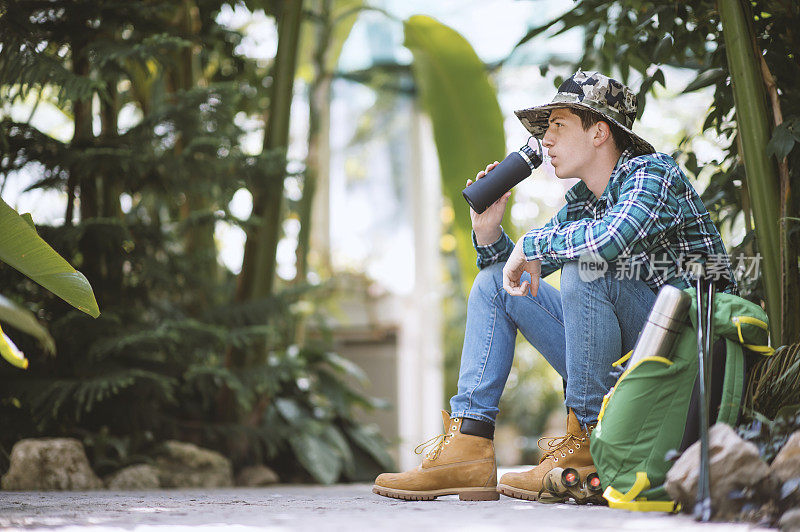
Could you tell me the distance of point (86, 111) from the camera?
2746 millimetres

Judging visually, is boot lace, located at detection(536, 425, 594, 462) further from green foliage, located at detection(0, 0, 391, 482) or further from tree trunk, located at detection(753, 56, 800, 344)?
green foliage, located at detection(0, 0, 391, 482)

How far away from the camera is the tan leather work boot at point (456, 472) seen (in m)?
1.68

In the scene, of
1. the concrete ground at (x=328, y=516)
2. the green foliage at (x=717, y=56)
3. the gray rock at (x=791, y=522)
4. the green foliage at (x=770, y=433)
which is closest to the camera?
the gray rock at (x=791, y=522)

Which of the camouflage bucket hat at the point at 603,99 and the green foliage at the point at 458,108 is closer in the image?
the camouflage bucket hat at the point at 603,99

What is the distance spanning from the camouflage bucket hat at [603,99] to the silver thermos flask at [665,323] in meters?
0.39

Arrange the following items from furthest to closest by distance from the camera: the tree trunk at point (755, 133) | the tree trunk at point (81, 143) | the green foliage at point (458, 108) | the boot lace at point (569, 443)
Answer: the green foliage at point (458, 108) < the tree trunk at point (81, 143) < the tree trunk at point (755, 133) < the boot lace at point (569, 443)

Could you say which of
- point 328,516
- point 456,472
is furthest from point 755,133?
point 328,516

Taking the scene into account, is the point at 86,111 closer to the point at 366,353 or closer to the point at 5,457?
the point at 5,457

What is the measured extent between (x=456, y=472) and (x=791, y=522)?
0.74 metres

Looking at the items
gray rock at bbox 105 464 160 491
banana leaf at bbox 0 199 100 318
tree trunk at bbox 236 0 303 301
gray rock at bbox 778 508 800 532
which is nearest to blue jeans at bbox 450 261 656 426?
gray rock at bbox 778 508 800 532

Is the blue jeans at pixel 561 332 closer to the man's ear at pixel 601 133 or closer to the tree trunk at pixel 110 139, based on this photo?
the man's ear at pixel 601 133

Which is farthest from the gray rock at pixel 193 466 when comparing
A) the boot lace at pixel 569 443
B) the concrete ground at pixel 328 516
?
the boot lace at pixel 569 443

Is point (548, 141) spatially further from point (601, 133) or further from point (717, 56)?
point (717, 56)

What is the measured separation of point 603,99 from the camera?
5.56 ft
